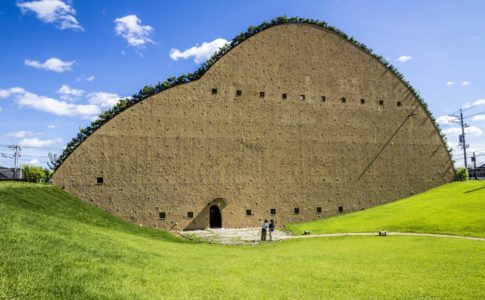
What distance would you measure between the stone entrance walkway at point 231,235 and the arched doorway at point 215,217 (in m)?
0.75

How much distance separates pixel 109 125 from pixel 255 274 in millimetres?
17710

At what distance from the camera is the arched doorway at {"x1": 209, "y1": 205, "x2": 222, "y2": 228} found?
25.8 meters

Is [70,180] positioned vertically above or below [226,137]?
below

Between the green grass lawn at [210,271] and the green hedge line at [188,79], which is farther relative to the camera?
the green hedge line at [188,79]

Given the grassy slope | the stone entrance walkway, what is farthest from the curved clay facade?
the grassy slope

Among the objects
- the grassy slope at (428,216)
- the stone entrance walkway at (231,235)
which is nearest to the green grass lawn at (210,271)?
the grassy slope at (428,216)

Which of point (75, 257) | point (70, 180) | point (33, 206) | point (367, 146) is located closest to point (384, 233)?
point (367, 146)

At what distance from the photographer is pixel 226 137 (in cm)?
2633

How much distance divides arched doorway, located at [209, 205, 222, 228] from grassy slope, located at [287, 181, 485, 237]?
213 inches

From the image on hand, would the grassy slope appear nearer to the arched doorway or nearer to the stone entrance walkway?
the stone entrance walkway

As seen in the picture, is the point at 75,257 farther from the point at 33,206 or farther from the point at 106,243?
the point at 33,206

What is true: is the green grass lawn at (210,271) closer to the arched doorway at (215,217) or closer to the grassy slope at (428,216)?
the grassy slope at (428,216)

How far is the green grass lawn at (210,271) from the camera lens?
22.0ft

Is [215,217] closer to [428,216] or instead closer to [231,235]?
[231,235]
